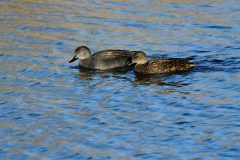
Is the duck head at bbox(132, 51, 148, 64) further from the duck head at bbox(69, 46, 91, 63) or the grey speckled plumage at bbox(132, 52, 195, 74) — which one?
the duck head at bbox(69, 46, 91, 63)

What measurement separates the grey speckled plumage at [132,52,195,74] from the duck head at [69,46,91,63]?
141cm

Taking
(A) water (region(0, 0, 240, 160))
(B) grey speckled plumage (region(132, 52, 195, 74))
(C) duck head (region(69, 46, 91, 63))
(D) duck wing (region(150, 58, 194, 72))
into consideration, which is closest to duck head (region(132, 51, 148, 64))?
(B) grey speckled plumage (region(132, 52, 195, 74))

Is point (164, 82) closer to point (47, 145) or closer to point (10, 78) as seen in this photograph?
point (10, 78)

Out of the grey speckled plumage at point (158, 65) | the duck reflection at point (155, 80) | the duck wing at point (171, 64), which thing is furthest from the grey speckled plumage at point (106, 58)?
the duck wing at point (171, 64)

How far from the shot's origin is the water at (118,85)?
12227mm

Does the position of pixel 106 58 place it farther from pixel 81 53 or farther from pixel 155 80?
pixel 155 80

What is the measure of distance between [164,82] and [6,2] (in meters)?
10.0

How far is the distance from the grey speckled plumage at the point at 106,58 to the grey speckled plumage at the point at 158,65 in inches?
21.8

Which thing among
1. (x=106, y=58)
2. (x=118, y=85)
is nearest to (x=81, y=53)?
(x=106, y=58)

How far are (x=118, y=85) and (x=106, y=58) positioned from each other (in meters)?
2.07

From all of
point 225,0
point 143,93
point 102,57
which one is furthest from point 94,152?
point 225,0

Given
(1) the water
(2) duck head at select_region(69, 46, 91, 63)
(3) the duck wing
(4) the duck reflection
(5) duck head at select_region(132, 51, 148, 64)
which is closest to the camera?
(1) the water

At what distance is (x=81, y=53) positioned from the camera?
18547 mm

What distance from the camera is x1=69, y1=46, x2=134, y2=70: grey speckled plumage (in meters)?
18.2
